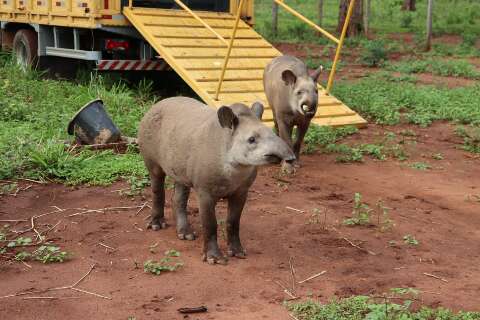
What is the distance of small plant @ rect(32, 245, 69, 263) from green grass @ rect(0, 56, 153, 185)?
1649 millimetres

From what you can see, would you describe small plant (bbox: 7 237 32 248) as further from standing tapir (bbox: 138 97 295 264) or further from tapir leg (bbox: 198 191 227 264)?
tapir leg (bbox: 198 191 227 264)

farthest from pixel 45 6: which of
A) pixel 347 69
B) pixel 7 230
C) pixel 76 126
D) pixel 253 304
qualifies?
pixel 253 304

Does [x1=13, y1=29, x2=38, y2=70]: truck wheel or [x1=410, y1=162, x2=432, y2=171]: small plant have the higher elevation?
[x1=13, y1=29, x2=38, y2=70]: truck wheel

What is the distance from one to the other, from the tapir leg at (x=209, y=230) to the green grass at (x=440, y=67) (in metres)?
9.59

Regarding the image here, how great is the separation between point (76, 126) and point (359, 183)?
10.5 ft

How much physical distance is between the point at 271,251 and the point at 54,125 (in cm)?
427

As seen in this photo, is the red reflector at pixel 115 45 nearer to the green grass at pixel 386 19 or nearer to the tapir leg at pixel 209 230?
the tapir leg at pixel 209 230

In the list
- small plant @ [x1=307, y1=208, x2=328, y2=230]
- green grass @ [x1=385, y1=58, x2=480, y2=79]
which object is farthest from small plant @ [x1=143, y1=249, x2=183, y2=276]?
green grass @ [x1=385, y1=58, x2=480, y2=79]

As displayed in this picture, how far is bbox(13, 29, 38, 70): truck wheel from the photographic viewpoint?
12.5 meters

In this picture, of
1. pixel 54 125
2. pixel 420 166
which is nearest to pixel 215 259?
pixel 420 166

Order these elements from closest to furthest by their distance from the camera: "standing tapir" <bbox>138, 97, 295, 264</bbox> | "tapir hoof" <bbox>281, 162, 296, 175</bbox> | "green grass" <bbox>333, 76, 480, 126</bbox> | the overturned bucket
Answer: "standing tapir" <bbox>138, 97, 295, 264</bbox> < "tapir hoof" <bbox>281, 162, 296, 175</bbox> < the overturned bucket < "green grass" <bbox>333, 76, 480, 126</bbox>

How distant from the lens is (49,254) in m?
5.09

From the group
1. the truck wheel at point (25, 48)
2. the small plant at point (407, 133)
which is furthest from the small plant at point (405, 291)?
the truck wheel at point (25, 48)

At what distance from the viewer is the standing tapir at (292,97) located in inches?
297
